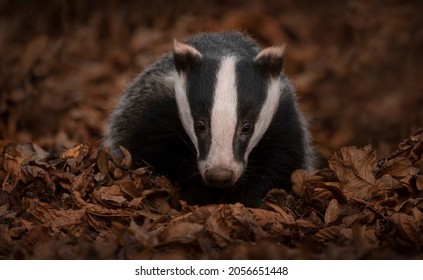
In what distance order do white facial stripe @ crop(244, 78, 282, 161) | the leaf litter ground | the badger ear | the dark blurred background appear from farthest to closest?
the dark blurred background < the badger ear < white facial stripe @ crop(244, 78, 282, 161) < the leaf litter ground

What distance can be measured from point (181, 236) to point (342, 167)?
3.24ft

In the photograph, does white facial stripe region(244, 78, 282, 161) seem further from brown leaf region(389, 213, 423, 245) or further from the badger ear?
brown leaf region(389, 213, 423, 245)

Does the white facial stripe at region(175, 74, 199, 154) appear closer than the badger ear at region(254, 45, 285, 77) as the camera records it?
Yes

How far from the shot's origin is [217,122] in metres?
3.65

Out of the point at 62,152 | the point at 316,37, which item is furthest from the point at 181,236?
Answer: the point at 316,37

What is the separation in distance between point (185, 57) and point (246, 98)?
40 cm

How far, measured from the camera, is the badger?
12.1ft

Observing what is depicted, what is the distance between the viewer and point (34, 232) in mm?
3264

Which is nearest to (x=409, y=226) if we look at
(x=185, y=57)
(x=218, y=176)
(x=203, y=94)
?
(x=218, y=176)

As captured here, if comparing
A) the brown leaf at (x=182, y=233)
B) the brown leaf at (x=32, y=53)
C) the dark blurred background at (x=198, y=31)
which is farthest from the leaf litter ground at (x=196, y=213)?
the brown leaf at (x=32, y=53)

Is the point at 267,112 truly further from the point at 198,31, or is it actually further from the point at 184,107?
the point at 198,31

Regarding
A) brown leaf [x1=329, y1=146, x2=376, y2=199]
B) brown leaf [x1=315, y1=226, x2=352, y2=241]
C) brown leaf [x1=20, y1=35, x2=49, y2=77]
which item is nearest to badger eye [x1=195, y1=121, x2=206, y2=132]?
brown leaf [x1=329, y1=146, x2=376, y2=199]

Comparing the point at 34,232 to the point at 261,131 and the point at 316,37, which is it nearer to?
the point at 261,131

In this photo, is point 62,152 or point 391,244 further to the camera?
point 62,152
